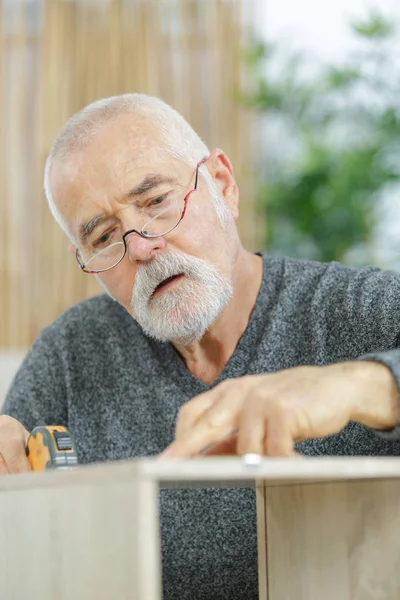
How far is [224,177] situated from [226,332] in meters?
0.27

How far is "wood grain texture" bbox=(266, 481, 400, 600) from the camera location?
835 mm

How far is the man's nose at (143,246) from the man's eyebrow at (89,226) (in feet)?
0.19

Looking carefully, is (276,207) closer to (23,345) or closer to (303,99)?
(303,99)

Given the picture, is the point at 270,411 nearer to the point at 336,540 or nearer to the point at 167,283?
the point at 336,540

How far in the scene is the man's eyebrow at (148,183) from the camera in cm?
128

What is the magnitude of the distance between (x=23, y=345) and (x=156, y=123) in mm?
1619

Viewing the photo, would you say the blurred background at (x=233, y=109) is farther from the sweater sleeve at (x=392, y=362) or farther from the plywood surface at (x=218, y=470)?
the plywood surface at (x=218, y=470)

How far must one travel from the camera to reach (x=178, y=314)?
131 centimetres

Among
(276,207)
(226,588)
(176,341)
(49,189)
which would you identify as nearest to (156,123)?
(49,189)

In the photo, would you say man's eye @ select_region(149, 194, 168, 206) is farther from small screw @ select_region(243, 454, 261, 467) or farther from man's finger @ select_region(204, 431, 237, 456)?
small screw @ select_region(243, 454, 261, 467)

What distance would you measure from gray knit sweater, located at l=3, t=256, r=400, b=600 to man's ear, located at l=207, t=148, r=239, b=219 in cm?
12

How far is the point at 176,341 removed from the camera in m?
1.41

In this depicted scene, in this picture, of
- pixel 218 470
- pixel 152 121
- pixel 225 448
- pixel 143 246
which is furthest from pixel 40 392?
pixel 218 470

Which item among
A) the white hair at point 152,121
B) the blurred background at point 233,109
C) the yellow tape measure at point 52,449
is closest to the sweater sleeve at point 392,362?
the yellow tape measure at point 52,449
